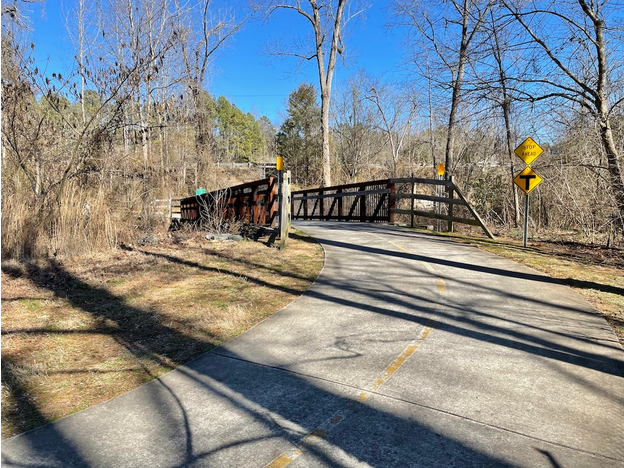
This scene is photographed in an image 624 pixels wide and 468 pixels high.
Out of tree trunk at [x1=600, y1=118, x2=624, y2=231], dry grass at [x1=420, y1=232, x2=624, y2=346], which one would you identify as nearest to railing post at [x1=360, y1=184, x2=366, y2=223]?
dry grass at [x1=420, y1=232, x2=624, y2=346]

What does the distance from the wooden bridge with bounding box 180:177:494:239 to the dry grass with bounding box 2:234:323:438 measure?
213 centimetres

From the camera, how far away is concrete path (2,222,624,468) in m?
2.57

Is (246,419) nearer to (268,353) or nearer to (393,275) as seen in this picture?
(268,353)

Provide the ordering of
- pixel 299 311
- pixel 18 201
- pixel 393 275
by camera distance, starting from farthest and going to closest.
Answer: pixel 18 201 → pixel 393 275 → pixel 299 311

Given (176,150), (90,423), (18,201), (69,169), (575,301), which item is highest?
(176,150)

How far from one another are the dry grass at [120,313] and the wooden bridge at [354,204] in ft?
6.99

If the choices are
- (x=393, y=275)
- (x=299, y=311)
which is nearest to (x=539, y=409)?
(x=299, y=311)

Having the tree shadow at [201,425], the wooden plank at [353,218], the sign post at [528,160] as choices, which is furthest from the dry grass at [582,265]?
the wooden plank at [353,218]

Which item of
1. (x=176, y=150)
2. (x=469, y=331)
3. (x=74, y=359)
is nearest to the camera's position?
(x=74, y=359)

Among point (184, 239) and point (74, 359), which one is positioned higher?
point (184, 239)

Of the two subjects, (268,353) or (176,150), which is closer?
(268,353)

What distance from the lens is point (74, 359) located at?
412cm

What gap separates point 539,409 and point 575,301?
3216 mm

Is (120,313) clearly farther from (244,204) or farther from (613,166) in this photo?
(613,166)
